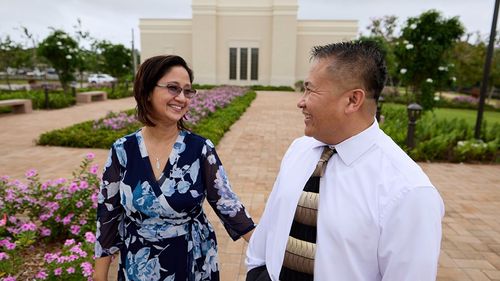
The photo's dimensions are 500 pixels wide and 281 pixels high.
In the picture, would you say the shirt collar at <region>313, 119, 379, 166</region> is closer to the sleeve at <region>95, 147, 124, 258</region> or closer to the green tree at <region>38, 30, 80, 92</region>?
the sleeve at <region>95, 147, 124, 258</region>

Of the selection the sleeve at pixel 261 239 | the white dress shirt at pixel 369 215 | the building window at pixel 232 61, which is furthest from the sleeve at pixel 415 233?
the building window at pixel 232 61

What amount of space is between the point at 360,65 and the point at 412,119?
19.3 ft

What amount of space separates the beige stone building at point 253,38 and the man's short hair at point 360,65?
96.8 ft

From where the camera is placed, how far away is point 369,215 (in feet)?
3.37

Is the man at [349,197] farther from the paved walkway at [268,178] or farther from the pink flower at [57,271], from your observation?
the paved walkway at [268,178]

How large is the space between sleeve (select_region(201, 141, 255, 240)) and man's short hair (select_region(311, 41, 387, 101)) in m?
0.72

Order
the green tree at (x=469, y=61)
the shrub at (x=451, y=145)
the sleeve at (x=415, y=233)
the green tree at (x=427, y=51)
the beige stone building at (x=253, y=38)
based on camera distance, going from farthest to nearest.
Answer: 1. the beige stone building at (x=253, y=38)
2. the green tree at (x=469, y=61)
3. the green tree at (x=427, y=51)
4. the shrub at (x=451, y=145)
5. the sleeve at (x=415, y=233)

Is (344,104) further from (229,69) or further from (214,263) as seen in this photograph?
(229,69)

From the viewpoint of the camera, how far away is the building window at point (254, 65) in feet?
101

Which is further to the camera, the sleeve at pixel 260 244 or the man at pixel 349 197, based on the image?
the sleeve at pixel 260 244

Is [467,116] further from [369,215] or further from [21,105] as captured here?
[21,105]

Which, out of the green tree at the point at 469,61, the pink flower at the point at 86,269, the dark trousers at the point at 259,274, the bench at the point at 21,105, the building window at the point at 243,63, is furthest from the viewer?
the building window at the point at 243,63

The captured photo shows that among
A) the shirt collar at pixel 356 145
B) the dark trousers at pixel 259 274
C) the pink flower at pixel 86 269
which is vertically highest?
the shirt collar at pixel 356 145

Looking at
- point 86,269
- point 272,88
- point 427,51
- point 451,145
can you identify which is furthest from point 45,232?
point 272,88
